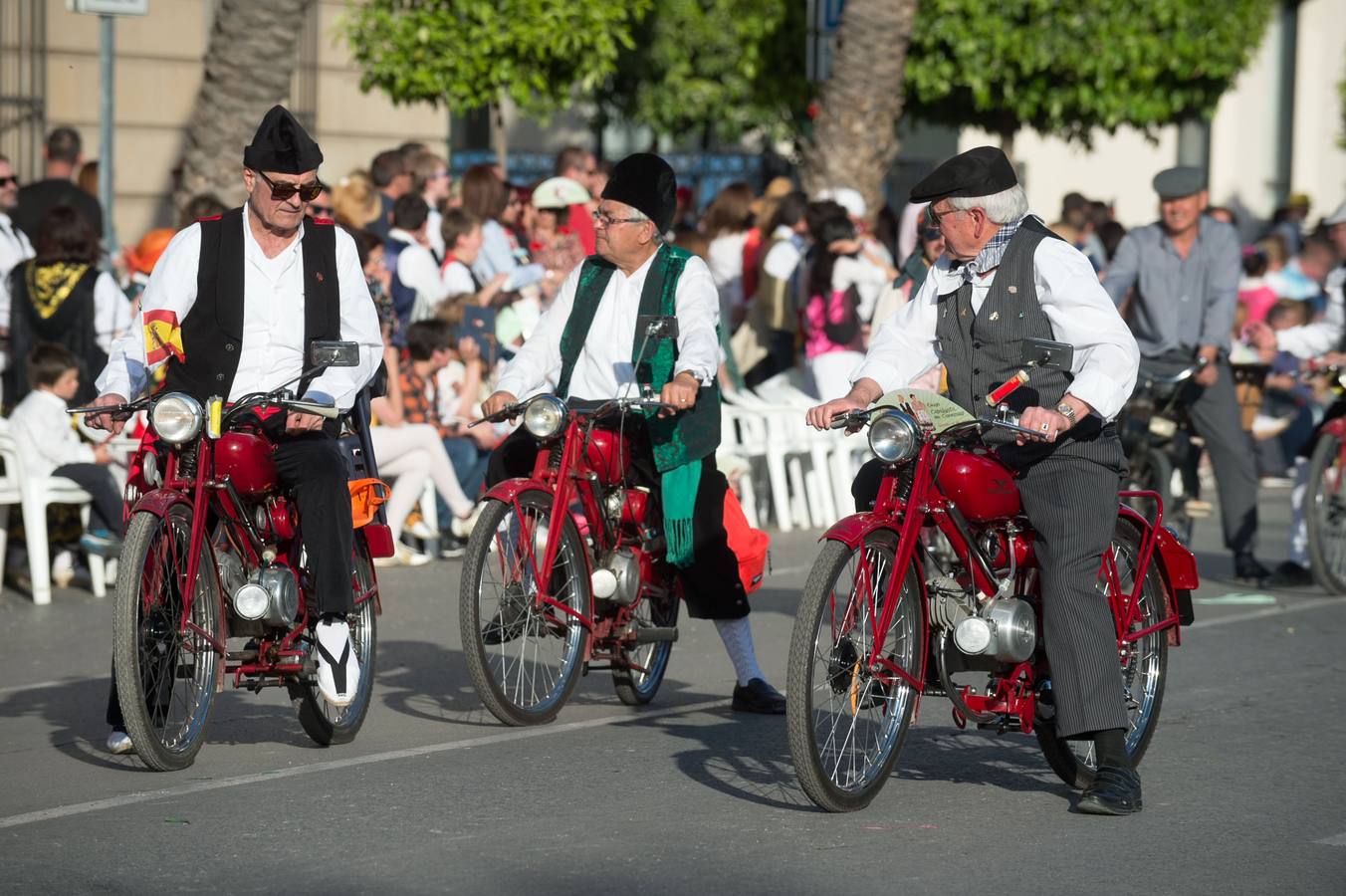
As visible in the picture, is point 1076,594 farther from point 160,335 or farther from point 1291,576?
point 1291,576

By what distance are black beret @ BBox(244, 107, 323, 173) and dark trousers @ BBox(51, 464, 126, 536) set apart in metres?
4.01

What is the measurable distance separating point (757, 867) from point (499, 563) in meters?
1.97

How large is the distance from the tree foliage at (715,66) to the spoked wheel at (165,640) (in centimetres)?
1876

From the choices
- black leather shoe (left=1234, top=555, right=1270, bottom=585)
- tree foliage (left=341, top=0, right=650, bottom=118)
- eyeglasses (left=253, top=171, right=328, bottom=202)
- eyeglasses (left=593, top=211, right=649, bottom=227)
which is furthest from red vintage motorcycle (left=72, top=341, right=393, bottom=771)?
tree foliage (left=341, top=0, right=650, bottom=118)

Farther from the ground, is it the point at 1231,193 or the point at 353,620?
the point at 1231,193

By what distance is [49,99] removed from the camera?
61.3 ft

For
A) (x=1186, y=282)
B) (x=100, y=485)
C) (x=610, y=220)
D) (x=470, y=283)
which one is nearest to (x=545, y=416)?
(x=610, y=220)

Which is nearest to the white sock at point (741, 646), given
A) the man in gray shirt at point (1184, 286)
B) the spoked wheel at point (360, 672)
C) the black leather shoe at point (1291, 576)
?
the spoked wheel at point (360, 672)

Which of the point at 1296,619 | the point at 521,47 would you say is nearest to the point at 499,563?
the point at 1296,619

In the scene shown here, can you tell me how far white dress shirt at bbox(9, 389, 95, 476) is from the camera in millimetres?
10359

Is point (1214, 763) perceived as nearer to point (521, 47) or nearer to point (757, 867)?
point (757, 867)

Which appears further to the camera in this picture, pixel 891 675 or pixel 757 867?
pixel 891 675

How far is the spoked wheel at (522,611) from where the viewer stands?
7113 millimetres

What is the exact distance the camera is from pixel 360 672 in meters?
7.18
